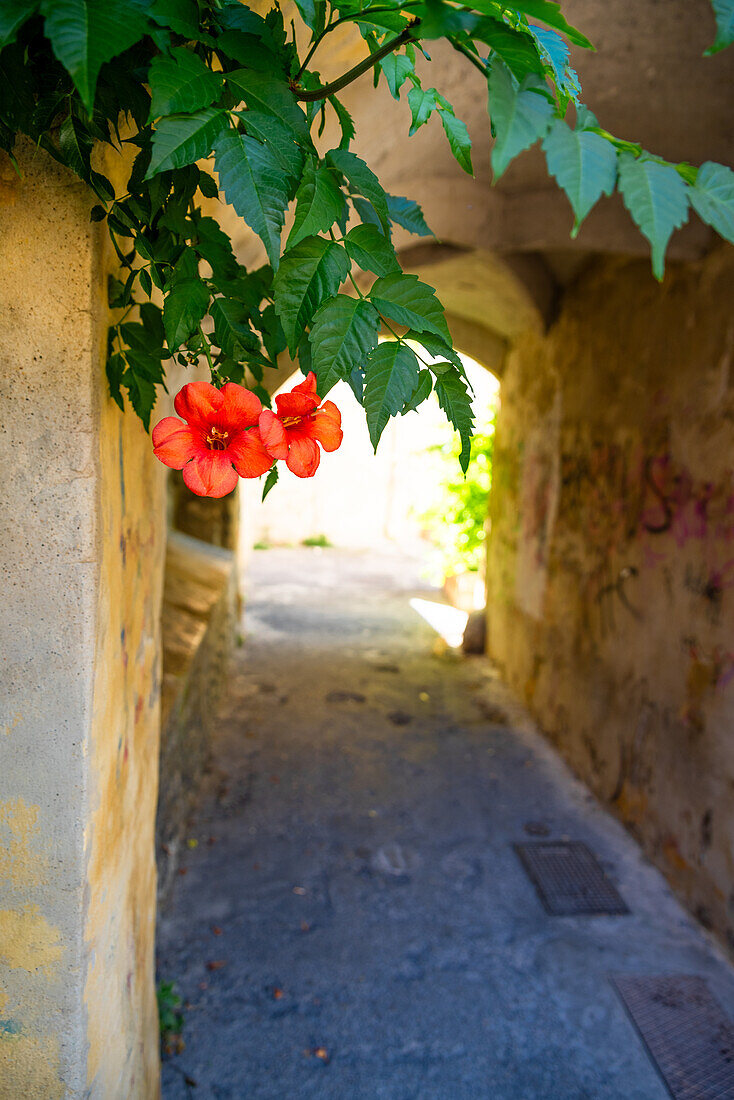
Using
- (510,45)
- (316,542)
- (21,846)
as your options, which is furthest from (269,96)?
(316,542)

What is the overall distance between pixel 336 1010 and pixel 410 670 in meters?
4.33

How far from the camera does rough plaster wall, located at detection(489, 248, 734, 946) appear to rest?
331 cm

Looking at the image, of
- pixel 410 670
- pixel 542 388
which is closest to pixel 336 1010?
pixel 410 670

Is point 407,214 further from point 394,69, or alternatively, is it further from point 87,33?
point 87,33

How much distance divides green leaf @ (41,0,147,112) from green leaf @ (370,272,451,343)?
38 cm

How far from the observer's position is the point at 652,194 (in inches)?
28.1

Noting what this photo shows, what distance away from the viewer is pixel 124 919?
5.00ft

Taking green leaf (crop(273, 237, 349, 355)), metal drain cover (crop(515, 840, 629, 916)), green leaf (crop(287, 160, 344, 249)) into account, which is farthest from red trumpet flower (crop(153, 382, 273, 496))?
metal drain cover (crop(515, 840, 629, 916))

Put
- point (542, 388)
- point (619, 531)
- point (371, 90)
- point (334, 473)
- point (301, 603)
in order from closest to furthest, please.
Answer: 1. point (371, 90)
2. point (619, 531)
3. point (542, 388)
4. point (301, 603)
5. point (334, 473)

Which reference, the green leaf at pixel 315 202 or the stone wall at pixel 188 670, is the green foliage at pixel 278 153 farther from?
the stone wall at pixel 188 670

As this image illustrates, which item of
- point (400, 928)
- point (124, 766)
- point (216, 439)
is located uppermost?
point (216, 439)

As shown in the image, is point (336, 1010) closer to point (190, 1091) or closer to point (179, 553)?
point (190, 1091)

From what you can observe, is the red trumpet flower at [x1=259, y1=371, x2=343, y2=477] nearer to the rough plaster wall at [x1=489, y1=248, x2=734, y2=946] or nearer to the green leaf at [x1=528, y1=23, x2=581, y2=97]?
the green leaf at [x1=528, y1=23, x2=581, y2=97]

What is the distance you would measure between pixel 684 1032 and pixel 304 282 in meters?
3.10
